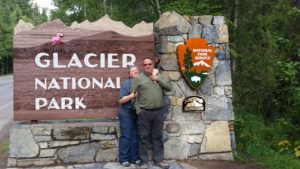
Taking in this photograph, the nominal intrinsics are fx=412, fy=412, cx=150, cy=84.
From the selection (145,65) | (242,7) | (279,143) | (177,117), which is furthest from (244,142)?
(242,7)

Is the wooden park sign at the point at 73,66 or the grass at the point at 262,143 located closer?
the wooden park sign at the point at 73,66

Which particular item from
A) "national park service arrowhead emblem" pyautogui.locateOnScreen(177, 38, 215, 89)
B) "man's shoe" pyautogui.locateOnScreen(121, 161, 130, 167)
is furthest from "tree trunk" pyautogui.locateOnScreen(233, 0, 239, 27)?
"man's shoe" pyautogui.locateOnScreen(121, 161, 130, 167)

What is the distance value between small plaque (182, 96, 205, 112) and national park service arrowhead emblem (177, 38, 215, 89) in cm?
20

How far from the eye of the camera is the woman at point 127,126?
20.0ft

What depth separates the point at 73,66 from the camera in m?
6.30

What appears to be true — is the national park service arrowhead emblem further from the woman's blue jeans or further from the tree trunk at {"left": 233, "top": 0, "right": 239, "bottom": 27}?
the tree trunk at {"left": 233, "top": 0, "right": 239, "bottom": 27}

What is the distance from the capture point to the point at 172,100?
662cm

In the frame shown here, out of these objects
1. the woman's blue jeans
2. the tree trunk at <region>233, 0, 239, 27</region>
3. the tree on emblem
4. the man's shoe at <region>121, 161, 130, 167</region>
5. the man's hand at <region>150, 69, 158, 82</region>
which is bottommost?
the man's shoe at <region>121, 161, 130, 167</region>

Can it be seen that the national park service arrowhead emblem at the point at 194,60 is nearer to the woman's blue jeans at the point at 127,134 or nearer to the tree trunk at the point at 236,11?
the woman's blue jeans at the point at 127,134

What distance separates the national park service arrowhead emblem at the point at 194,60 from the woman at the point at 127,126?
0.83 metres

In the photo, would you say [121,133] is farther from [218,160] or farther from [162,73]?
[218,160]

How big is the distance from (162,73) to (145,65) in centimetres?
70

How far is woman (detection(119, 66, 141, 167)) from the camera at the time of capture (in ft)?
20.0

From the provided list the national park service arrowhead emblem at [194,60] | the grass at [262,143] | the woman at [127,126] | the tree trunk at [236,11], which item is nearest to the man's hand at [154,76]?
the woman at [127,126]
